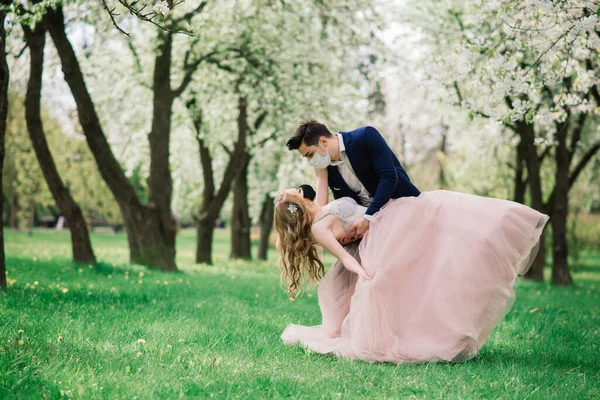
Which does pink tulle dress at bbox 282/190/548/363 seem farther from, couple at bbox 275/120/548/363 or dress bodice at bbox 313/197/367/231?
dress bodice at bbox 313/197/367/231

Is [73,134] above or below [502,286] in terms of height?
above

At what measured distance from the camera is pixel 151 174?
45.8 ft

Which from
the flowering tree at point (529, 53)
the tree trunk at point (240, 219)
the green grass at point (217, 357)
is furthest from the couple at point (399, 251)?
the tree trunk at point (240, 219)

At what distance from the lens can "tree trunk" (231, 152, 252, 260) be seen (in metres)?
22.5

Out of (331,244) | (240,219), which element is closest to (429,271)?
(331,244)

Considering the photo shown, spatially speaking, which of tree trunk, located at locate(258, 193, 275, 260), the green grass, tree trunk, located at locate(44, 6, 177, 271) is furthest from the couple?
tree trunk, located at locate(258, 193, 275, 260)

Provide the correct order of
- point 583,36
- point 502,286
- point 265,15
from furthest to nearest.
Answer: point 265,15 < point 583,36 < point 502,286

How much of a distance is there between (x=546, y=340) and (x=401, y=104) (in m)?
20.0

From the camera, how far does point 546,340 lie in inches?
263

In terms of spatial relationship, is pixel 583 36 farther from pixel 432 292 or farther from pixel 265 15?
pixel 265 15

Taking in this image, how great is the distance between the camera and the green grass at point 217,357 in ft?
13.6

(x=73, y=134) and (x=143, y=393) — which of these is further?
(x=73, y=134)

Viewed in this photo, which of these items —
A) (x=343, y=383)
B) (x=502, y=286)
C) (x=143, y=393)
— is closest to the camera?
(x=143, y=393)

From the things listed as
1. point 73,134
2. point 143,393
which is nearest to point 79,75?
point 143,393
